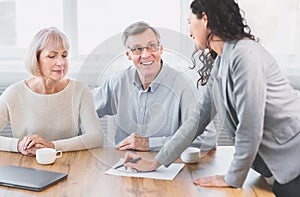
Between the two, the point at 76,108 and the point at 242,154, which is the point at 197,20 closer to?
the point at 242,154

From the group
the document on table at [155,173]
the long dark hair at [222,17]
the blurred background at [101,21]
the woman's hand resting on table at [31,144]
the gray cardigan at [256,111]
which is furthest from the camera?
the blurred background at [101,21]

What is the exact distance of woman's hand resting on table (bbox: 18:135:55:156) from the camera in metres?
2.13

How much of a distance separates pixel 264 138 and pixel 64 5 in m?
1.95

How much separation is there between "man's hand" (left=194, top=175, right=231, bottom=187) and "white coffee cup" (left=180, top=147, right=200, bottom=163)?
0.72 ft

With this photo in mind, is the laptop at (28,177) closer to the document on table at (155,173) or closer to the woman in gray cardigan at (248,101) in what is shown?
the document on table at (155,173)

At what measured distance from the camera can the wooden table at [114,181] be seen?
1.71 metres

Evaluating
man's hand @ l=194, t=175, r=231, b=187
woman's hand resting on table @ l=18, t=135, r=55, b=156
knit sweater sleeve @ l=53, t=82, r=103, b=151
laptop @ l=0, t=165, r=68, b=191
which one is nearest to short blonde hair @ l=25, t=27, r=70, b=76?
knit sweater sleeve @ l=53, t=82, r=103, b=151

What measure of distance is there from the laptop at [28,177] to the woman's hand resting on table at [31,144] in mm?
195

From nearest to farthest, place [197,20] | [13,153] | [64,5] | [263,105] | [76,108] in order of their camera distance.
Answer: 1. [263,105]
2. [197,20]
3. [13,153]
4. [76,108]
5. [64,5]

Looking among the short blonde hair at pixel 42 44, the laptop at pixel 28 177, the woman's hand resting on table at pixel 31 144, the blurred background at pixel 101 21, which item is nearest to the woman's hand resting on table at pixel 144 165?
the laptop at pixel 28 177

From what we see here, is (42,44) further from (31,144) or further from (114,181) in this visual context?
(114,181)

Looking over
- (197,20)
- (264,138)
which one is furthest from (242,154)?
(197,20)

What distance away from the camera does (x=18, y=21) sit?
335 cm

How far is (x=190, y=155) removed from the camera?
202 centimetres
